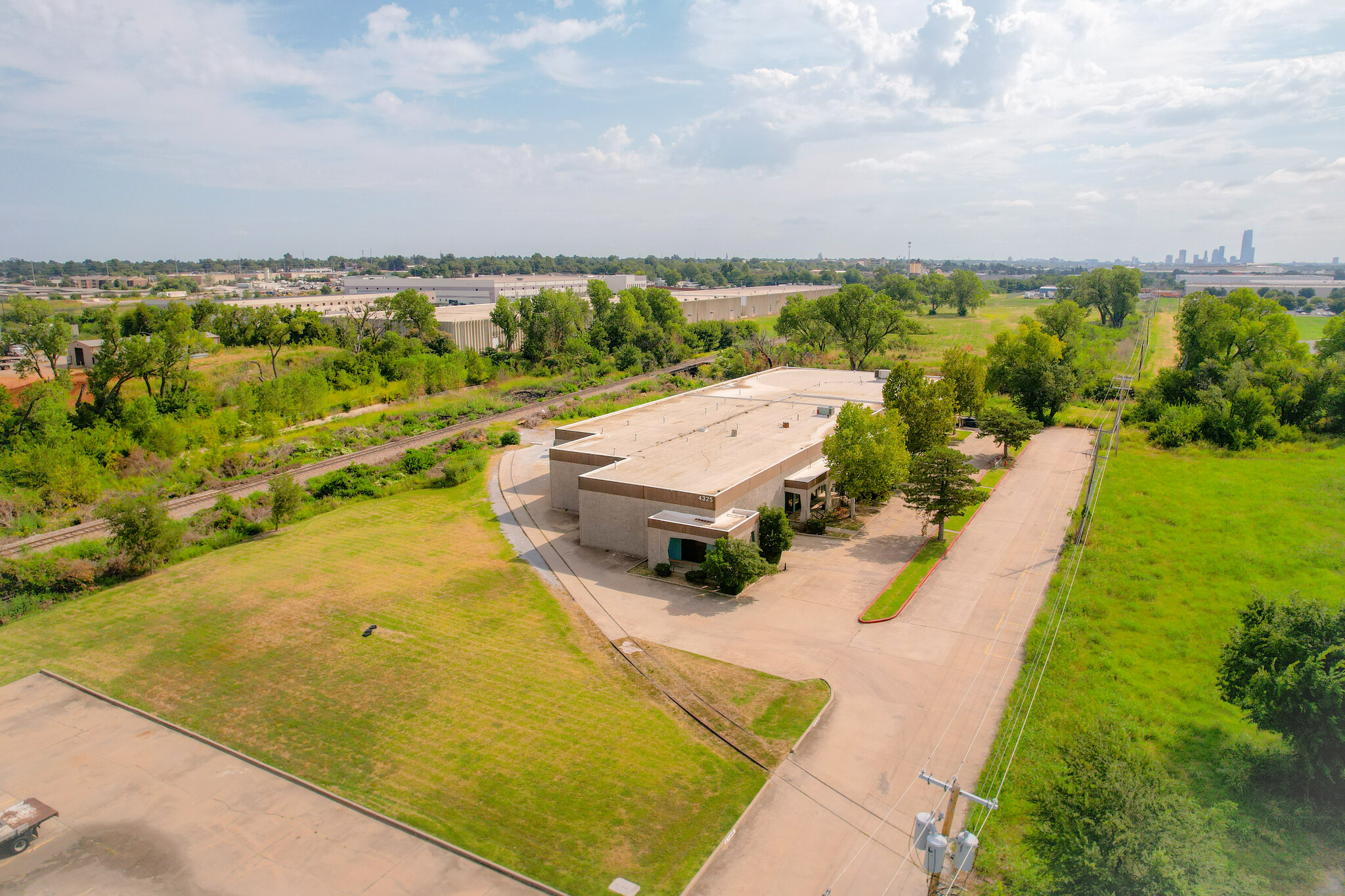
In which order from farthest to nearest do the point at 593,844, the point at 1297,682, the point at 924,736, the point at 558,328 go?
the point at 558,328, the point at 924,736, the point at 1297,682, the point at 593,844

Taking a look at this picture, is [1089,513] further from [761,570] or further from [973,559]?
[761,570]

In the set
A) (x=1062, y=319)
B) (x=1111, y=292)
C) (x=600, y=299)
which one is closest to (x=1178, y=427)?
(x=1062, y=319)

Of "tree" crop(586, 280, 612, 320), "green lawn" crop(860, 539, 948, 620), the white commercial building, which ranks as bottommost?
"green lawn" crop(860, 539, 948, 620)

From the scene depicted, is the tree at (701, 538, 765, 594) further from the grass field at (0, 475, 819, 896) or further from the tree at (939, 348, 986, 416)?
the tree at (939, 348, 986, 416)

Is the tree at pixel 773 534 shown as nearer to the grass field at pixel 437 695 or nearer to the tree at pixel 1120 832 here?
the grass field at pixel 437 695

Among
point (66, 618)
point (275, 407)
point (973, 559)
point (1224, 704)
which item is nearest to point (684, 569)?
point (973, 559)

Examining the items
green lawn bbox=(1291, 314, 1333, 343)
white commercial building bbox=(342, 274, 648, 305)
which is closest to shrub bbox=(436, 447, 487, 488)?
white commercial building bbox=(342, 274, 648, 305)
